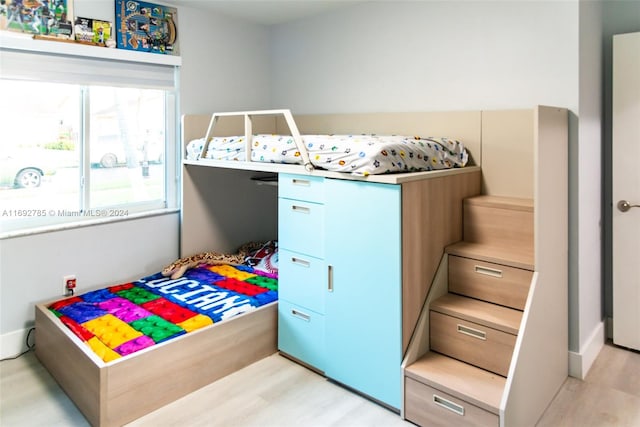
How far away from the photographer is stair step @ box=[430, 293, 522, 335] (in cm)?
210

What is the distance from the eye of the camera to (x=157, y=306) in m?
2.74

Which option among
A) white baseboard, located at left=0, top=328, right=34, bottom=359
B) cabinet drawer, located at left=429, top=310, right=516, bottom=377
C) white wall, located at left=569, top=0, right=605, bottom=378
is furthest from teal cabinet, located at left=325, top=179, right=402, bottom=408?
white baseboard, located at left=0, top=328, right=34, bottom=359

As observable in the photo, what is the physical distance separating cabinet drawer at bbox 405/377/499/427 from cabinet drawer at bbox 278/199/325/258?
0.84 metres

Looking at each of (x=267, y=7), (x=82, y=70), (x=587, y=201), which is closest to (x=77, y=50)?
(x=82, y=70)

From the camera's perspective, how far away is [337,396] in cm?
238

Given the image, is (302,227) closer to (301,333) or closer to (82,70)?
(301,333)

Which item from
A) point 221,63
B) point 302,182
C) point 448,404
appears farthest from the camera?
point 221,63

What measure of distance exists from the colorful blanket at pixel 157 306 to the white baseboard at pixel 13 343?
281 millimetres

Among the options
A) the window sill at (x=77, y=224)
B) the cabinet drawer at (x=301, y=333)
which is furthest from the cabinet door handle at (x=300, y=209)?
the window sill at (x=77, y=224)

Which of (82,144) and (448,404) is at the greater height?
(82,144)

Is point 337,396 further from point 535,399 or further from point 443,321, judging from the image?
point 535,399

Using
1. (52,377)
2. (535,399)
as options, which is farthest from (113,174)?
(535,399)

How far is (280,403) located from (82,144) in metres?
2.13

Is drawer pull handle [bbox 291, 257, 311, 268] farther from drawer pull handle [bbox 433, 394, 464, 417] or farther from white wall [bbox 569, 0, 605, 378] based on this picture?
white wall [bbox 569, 0, 605, 378]
